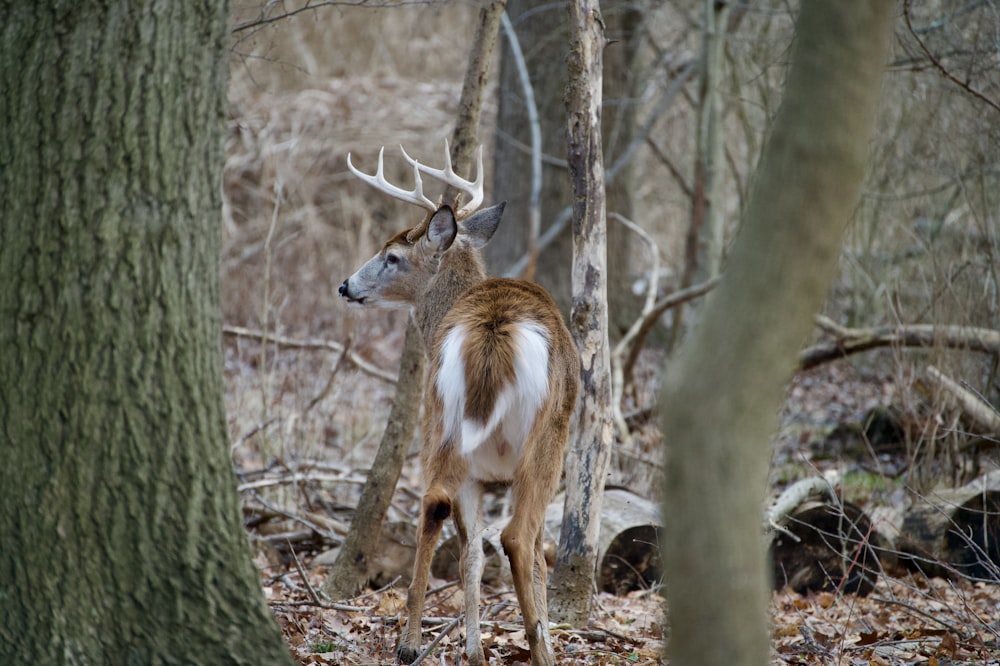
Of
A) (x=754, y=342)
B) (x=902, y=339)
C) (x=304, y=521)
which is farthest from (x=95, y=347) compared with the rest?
(x=902, y=339)

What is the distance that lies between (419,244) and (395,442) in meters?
1.14

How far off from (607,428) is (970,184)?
18.5ft

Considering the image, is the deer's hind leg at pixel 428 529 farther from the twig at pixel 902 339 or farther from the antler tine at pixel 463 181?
the twig at pixel 902 339

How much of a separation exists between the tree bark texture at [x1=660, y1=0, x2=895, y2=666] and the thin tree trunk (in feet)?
11.1

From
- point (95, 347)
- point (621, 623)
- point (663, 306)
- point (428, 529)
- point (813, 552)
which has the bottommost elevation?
point (621, 623)

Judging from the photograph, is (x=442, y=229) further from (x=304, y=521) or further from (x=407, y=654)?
(x=407, y=654)

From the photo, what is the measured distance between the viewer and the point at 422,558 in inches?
172

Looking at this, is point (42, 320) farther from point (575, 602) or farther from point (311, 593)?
point (575, 602)

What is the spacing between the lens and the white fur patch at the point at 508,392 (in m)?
4.14

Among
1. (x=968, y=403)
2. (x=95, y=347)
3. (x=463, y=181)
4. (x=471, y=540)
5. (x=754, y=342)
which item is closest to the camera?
(x=754, y=342)

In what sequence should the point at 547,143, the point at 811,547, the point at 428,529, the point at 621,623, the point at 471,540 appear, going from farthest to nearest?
the point at 547,143, the point at 811,547, the point at 621,623, the point at 471,540, the point at 428,529

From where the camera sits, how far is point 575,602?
17.0 feet

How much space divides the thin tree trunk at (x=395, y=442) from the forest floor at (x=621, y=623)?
0.64ft

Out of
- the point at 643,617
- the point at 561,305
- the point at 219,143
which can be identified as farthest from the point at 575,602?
the point at 561,305
